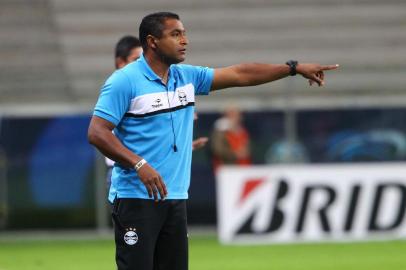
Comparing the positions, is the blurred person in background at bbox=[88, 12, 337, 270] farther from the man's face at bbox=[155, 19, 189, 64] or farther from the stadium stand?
the stadium stand

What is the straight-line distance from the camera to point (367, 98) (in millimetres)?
16781

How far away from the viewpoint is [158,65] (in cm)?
657

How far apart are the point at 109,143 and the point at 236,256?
7.14 m

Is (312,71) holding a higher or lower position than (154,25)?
lower

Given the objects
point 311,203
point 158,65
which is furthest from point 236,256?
point 158,65

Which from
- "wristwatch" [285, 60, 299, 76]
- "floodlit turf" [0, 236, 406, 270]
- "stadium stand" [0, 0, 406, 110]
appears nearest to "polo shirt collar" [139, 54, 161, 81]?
"wristwatch" [285, 60, 299, 76]

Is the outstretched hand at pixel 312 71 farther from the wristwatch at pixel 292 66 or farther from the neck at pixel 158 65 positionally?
the neck at pixel 158 65

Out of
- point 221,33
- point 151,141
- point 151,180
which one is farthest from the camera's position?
point 221,33

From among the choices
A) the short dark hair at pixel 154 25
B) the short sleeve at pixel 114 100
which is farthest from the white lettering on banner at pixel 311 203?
the short sleeve at pixel 114 100

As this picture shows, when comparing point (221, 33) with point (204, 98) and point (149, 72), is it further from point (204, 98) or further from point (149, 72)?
point (149, 72)

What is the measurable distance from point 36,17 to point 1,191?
10.5 feet

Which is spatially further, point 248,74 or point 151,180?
point 248,74

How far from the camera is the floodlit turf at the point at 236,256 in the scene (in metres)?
12.0

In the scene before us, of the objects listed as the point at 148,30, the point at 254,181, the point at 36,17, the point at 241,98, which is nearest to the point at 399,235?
the point at 254,181
